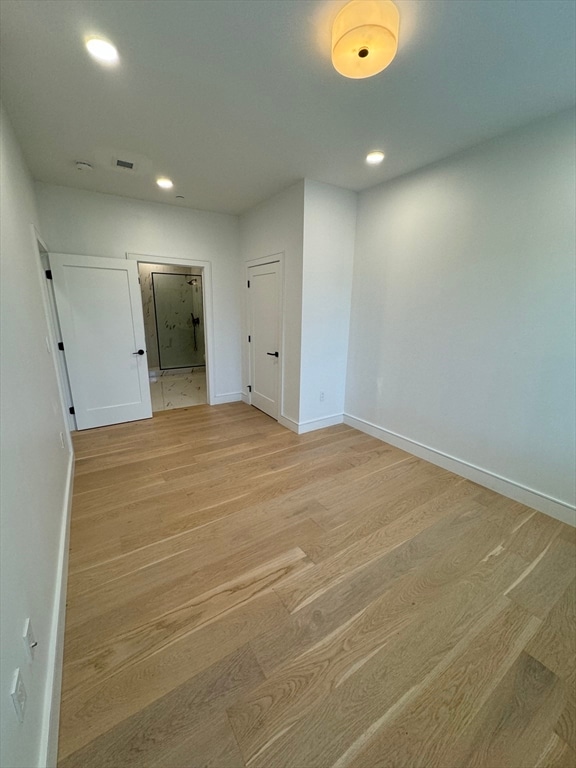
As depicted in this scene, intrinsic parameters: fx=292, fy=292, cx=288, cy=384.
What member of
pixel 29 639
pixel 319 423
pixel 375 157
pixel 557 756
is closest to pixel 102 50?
pixel 375 157

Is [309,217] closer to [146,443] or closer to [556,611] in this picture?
[146,443]

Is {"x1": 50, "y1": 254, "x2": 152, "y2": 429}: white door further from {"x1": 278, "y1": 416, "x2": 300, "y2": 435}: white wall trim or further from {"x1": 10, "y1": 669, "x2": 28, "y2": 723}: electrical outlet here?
{"x1": 10, "y1": 669, "x2": 28, "y2": 723}: electrical outlet

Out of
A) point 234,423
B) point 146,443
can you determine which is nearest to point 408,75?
point 234,423

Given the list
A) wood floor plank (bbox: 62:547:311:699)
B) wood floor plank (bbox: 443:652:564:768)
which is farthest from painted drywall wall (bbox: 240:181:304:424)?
wood floor plank (bbox: 443:652:564:768)

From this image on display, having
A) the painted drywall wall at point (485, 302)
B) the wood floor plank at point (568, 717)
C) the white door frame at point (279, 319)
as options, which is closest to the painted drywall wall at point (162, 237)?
the white door frame at point (279, 319)

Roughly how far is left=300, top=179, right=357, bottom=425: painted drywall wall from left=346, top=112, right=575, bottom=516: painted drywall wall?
236 mm

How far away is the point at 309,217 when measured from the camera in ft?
10.2

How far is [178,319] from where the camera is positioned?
23.1 feet

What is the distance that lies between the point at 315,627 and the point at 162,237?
4357mm

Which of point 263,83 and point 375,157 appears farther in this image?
point 375,157

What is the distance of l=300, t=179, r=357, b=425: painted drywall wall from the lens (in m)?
3.19

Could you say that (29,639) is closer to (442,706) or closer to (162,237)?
(442,706)

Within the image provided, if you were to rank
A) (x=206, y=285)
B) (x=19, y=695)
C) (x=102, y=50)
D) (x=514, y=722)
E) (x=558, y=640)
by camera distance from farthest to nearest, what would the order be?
(x=206, y=285), (x=102, y=50), (x=558, y=640), (x=514, y=722), (x=19, y=695)

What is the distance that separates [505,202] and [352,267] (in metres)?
1.60
